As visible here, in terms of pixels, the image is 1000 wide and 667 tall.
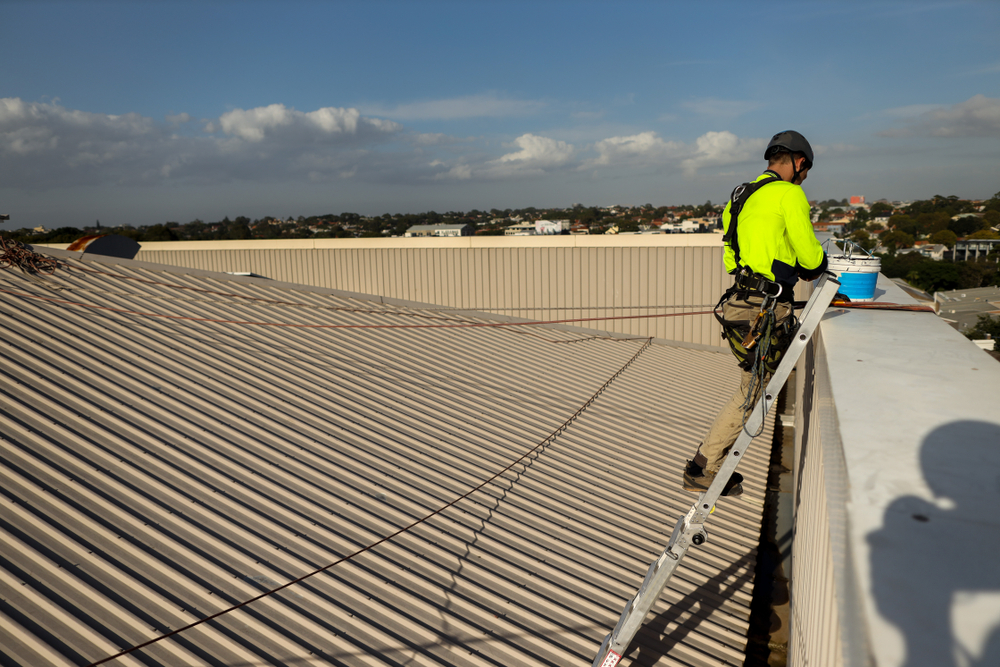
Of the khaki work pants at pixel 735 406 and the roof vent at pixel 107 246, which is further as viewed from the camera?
the roof vent at pixel 107 246

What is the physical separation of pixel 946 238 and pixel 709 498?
5010 centimetres

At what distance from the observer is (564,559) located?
16.2ft

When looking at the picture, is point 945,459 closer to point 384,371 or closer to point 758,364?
point 758,364

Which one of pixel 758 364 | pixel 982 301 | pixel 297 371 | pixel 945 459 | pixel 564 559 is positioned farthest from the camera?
pixel 982 301

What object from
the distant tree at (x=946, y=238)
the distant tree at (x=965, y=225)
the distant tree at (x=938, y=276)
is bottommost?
the distant tree at (x=938, y=276)

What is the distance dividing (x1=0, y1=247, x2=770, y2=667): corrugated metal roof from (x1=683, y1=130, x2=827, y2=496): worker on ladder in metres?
1.59

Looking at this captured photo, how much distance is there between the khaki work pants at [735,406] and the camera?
4195 mm

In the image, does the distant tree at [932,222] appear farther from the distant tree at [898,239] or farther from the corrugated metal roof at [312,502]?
the corrugated metal roof at [312,502]

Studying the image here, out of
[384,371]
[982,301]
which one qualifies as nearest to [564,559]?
[384,371]

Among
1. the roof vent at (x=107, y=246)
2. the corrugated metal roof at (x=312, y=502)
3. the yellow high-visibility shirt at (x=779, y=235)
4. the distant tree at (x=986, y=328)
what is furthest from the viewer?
the distant tree at (x=986, y=328)

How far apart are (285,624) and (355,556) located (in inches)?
31.1

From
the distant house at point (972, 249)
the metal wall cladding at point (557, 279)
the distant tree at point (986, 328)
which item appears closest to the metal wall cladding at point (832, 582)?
the metal wall cladding at point (557, 279)

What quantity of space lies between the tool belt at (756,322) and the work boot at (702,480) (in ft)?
3.00

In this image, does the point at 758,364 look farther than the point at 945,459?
Yes
